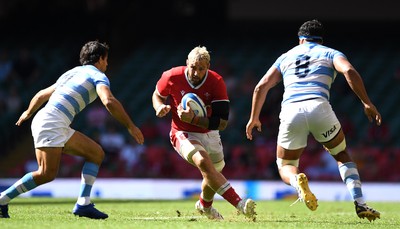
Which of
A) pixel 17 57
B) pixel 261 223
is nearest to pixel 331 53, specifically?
pixel 261 223

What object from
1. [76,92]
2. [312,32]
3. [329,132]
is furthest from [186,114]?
[312,32]

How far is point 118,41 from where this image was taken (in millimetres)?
27562

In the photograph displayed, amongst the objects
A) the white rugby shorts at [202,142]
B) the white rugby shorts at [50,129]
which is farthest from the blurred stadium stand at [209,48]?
the white rugby shorts at [50,129]

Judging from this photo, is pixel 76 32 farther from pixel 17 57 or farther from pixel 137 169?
pixel 137 169

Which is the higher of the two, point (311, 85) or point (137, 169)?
point (311, 85)

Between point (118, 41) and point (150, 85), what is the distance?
2774 millimetres

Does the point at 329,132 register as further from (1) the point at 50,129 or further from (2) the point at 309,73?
(1) the point at 50,129

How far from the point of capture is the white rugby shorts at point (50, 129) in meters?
9.77

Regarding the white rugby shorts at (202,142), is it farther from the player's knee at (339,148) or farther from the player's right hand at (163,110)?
the player's knee at (339,148)

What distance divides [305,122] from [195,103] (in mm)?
1166

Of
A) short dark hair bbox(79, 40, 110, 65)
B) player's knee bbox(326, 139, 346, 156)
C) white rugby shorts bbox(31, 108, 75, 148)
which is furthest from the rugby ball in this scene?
player's knee bbox(326, 139, 346, 156)

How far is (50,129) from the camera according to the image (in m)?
9.80

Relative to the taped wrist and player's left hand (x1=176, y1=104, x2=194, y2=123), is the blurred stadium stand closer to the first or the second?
the taped wrist

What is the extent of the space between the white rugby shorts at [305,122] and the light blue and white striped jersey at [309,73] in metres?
0.09
